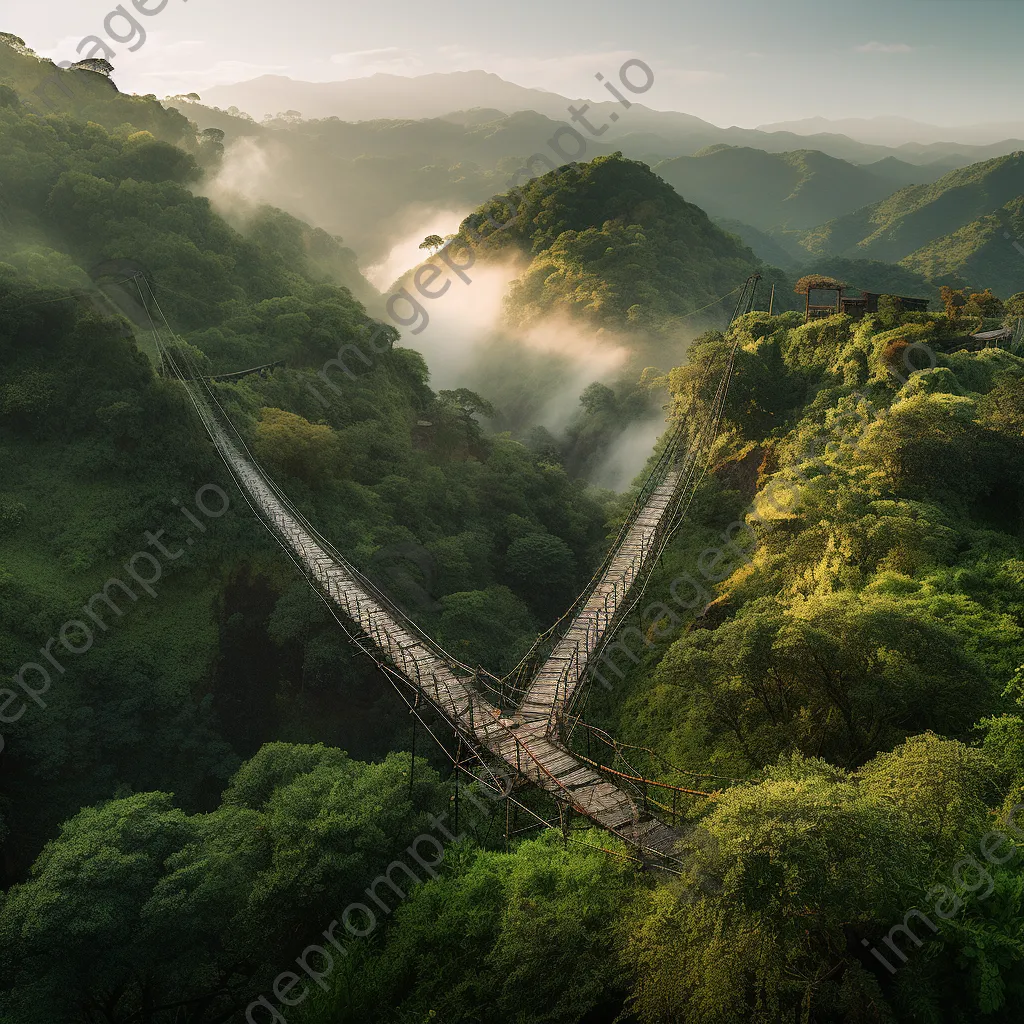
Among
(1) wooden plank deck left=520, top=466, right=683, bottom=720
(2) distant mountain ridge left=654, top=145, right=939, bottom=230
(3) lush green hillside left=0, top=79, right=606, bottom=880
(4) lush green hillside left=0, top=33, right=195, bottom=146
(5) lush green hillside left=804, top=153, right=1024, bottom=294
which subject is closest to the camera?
(1) wooden plank deck left=520, top=466, right=683, bottom=720

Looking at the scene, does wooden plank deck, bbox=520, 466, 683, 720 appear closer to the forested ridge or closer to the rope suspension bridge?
the rope suspension bridge

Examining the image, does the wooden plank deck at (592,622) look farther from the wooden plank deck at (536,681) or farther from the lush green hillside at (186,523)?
the lush green hillside at (186,523)

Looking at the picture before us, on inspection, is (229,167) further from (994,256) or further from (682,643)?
(994,256)

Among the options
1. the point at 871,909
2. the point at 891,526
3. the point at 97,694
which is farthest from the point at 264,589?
the point at 871,909

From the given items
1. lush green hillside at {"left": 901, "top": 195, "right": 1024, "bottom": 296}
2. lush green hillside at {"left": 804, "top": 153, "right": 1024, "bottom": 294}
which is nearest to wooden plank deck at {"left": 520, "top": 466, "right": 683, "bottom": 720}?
lush green hillside at {"left": 901, "top": 195, "right": 1024, "bottom": 296}

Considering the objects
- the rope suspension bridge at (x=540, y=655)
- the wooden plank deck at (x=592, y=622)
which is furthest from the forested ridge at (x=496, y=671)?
the wooden plank deck at (x=592, y=622)
